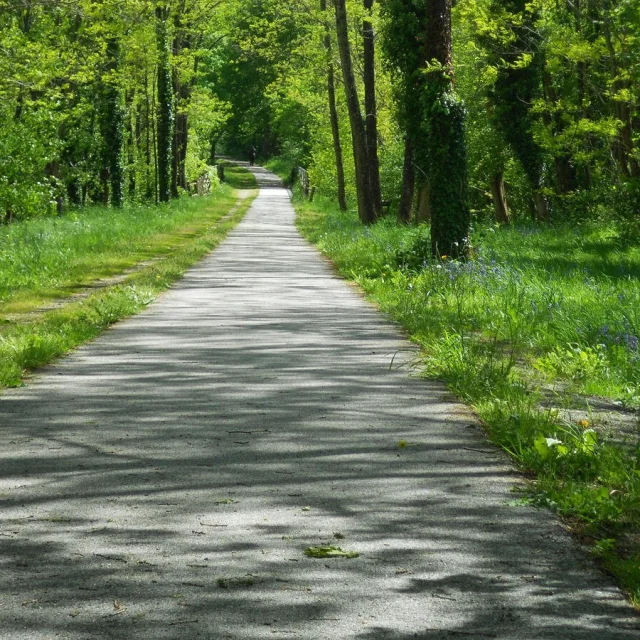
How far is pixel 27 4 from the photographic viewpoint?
23.2 meters

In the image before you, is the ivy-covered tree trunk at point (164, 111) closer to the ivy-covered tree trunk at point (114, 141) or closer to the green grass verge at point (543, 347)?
the ivy-covered tree trunk at point (114, 141)

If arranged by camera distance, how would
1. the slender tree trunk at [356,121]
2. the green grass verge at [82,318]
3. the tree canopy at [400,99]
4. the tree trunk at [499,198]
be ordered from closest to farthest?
the green grass verge at [82,318], the tree canopy at [400,99], the slender tree trunk at [356,121], the tree trunk at [499,198]

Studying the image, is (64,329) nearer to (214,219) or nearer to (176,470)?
(176,470)

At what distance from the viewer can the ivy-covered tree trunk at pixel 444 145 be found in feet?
66.1

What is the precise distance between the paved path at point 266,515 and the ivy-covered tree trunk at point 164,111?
35.1 m

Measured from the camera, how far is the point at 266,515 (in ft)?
18.4

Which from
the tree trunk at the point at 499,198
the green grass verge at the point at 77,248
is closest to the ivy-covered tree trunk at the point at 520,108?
the tree trunk at the point at 499,198

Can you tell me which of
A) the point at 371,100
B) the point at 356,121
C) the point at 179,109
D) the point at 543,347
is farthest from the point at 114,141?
the point at 543,347

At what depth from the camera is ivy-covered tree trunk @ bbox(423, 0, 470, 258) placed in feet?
66.1

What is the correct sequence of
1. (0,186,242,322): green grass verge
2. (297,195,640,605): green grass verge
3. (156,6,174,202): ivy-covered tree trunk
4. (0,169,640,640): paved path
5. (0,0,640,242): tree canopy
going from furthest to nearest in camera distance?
(156,6,174,202): ivy-covered tree trunk → (0,0,640,242): tree canopy → (0,186,242,322): green grass verge → (297,195,640,605): green grass verge → (0,169,640,640): paved path

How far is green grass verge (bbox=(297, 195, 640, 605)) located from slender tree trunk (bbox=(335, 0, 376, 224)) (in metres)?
11.5

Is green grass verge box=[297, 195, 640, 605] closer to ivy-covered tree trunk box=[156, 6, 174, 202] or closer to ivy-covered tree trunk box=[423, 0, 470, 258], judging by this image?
ivy-covered tree trunk box=[423, 0, 470, 258]

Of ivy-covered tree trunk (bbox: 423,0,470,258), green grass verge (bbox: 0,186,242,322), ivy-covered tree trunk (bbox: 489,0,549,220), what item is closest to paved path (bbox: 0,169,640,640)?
green grass verge (bbox: 0,186,242,322)

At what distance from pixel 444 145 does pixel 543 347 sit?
940cm
